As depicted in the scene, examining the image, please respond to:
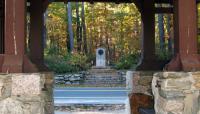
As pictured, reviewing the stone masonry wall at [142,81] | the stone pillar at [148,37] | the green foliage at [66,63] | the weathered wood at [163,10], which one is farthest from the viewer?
the green foliage at [66,63]

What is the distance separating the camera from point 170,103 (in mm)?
4500

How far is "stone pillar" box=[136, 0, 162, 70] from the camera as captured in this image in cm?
772

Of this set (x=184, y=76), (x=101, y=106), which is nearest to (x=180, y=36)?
(x=184, y=76)

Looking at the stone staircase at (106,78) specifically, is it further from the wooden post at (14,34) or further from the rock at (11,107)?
the rock at (11,107)

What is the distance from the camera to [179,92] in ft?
14.9

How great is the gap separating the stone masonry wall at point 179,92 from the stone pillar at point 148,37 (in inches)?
122

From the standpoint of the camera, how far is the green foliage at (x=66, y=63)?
1000 inches

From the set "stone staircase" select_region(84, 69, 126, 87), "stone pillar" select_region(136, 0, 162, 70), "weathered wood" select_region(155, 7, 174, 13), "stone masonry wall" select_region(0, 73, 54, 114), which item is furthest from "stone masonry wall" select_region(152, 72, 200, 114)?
"stone staircase" select_region(84, 69, 126, 87)

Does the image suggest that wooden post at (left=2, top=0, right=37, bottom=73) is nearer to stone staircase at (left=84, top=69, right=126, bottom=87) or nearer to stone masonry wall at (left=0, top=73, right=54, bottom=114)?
stone masonry wall at (left=0, top=73, right=54, bottom=114)

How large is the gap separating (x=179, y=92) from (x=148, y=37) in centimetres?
335

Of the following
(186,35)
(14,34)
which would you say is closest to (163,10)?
(186,35)

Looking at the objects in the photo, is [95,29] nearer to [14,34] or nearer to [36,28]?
[36,28]

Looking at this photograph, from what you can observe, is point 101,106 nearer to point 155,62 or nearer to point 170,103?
point 155,62

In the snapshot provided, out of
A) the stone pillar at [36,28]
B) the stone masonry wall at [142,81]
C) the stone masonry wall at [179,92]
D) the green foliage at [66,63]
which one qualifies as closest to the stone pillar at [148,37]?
the stone masonry wall at [142,81]
